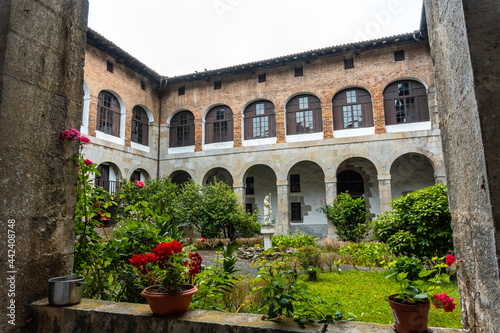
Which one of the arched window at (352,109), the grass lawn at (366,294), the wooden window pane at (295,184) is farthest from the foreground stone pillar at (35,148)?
the wooden window pane at (295,184)

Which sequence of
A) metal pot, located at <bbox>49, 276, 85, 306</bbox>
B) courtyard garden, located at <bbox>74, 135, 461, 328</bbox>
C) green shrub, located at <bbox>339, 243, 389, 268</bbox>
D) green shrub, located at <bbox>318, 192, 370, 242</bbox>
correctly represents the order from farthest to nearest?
green shrub, located at <bbox>318, 192, 370, 242</bbox>
green shrub, located at <bbox>339, 243, 389, 268</bbox>
metal pot, located at <bbox>49, 276, 85, 306</bbox>
courtyard garden, located at <bbox>74, 135, 461, 328</bbox>

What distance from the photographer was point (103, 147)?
14000 millimetres

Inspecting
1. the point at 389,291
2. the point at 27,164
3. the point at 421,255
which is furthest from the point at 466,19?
the point at 421,255

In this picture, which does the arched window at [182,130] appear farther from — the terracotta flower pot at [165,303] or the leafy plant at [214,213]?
the terracotta flower pot at [165,303]

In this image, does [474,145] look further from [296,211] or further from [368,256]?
[296,211]

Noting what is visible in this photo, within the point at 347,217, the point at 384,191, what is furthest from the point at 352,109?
the point at 347,217

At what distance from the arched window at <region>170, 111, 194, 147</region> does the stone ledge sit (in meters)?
15.5

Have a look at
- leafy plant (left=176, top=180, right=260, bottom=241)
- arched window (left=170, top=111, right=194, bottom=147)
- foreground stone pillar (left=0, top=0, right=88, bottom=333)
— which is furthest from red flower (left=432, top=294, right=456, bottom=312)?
arched window (left=170, top=111, right=194, bottom=147)

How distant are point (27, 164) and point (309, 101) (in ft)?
47.8

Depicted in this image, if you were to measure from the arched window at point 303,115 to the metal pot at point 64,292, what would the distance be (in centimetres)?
1411

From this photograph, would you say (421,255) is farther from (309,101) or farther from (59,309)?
(309,101)

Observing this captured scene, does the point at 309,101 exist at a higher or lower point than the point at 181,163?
higher

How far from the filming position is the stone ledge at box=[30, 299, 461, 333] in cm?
181

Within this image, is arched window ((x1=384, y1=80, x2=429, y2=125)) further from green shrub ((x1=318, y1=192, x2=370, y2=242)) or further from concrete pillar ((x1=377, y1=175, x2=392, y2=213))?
green shrub ((x1=318, y1=192, x2=370, y2=242))
